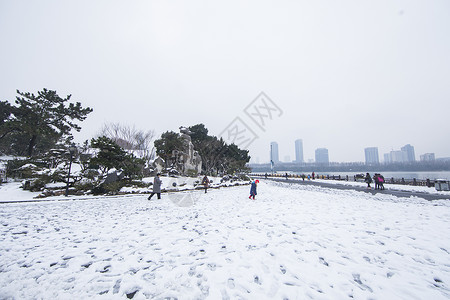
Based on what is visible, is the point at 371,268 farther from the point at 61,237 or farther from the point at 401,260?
the point at 61,237

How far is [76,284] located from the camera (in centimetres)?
253

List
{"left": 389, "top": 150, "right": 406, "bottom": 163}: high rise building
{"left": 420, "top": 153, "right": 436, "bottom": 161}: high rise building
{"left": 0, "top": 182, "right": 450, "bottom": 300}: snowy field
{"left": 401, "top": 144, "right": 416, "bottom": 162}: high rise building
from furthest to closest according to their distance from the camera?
{"left": 389, "top": 150, "right": 406, "bottom": 163}: high rise building < {"left": 401, "top": 144, "right": 416, "bottom": 162}: high rise building < {"left": 420, "top": 153, "right": 436, "bottom": 161}: high rise building < {"left": 0, "top": 182, "right": 450, "bottom": 300}: snowy field

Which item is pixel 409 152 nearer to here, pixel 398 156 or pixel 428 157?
pixel 398 156

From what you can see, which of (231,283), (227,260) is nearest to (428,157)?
(227,260)

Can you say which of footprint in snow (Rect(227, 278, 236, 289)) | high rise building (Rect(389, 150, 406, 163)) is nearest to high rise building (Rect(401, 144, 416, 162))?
high rise building (Rect(389, 150, 406, 163))

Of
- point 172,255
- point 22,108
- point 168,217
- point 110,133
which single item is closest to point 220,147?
point 110,133

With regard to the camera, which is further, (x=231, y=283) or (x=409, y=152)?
(x=409, y=152)

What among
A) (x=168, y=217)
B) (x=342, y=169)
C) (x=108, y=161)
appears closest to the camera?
(x=168, y=217)

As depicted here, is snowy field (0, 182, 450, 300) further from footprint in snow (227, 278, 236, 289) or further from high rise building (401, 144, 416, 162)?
high rise building (401, 144, 416, 162)

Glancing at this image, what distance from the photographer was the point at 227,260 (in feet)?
10.6

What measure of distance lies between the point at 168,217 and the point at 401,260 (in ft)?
20.7

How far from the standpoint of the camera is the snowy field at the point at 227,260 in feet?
7.89

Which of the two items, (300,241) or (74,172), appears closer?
(300,241)

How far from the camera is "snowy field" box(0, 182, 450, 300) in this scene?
94.7 inches
